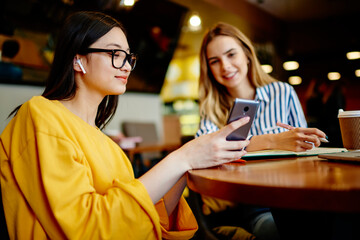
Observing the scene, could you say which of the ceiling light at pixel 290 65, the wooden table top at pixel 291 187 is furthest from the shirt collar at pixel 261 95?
the ceiling light at pixel 290 65

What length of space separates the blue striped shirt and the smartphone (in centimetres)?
81

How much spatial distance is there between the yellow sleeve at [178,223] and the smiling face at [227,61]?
3.35 feet

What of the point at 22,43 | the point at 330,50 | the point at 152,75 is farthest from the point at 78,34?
the point at 330,50

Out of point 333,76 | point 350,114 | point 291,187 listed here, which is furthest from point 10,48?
point 333,76

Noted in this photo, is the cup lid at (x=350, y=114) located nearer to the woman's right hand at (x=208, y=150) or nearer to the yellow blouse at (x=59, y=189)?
the woman's right hand at (x=208, y=150)

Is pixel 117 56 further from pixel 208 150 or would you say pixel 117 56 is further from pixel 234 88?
pixel 234 88

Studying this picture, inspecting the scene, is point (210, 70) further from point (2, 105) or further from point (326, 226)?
point (2, 105)

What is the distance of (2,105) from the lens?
3.28 meters

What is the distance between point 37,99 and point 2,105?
288 cm

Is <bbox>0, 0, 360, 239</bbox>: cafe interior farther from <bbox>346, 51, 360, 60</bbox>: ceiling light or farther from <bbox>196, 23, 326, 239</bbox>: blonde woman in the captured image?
<bbox>196, 23, 326, 239</bbox>: blonde woman

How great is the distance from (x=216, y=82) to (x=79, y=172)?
1468mm

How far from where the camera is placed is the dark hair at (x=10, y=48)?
3.16 m

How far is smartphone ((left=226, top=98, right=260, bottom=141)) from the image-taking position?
33.6 inches

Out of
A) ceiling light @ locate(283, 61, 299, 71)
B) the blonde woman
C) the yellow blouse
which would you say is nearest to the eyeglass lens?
the yellow blouse
